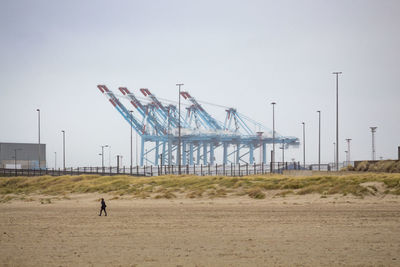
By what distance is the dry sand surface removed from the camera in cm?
1370

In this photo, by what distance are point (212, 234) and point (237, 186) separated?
46.7 ft

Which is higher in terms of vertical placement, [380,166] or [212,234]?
[380,166]

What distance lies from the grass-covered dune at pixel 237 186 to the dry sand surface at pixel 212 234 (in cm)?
188

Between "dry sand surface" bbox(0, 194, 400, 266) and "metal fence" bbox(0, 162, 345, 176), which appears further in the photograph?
"metal fence" bbox(0, 162, 345, 176)

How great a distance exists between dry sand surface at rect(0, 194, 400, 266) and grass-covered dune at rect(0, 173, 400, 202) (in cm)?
188

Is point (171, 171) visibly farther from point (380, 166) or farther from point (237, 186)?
point (237, 186)

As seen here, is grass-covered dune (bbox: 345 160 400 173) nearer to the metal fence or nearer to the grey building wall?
the metal fence

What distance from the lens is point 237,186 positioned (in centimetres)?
3123

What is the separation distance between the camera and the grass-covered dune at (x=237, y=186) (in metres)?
27.6

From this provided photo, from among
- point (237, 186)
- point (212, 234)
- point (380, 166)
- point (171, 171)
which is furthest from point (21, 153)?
point (212, 234)

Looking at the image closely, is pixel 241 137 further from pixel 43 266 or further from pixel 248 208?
pixel 43 266

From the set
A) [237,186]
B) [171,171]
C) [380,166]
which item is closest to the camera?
[237,186]

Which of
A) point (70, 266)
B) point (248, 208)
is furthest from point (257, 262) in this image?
point (248, 208)

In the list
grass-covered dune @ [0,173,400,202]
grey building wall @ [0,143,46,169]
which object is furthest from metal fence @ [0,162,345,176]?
grey building wall @ [0,143,46,169]
